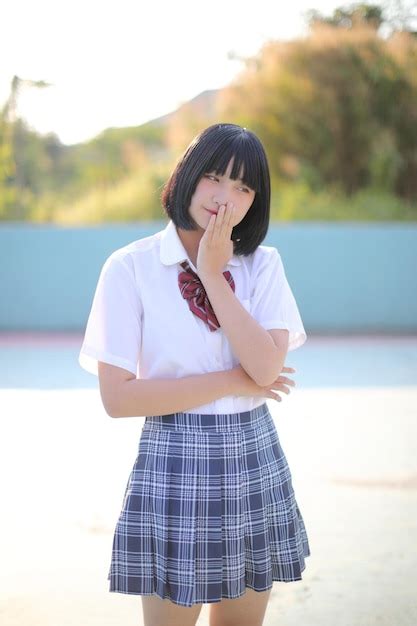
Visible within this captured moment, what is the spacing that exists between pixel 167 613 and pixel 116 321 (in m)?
0.49

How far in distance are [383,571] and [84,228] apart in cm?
716

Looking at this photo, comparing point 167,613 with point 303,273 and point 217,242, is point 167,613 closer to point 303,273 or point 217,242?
point 217,242

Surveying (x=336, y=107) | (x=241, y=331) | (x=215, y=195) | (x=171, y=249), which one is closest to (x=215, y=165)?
(x=215, y=195)

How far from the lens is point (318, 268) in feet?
30.9

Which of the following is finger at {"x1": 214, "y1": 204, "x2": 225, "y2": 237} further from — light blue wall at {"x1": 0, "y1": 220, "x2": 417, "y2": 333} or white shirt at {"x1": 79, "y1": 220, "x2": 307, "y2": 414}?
light blue wall at {"x1": 0, "y1": 220, "x2": 417, "y2": 333}

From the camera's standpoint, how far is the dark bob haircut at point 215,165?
5.08 ft

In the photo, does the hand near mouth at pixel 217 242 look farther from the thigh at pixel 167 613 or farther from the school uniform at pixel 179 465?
the thigh at pixel 167 613

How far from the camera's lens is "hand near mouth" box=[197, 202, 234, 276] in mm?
1538

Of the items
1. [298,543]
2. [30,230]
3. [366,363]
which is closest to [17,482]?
[298,543]

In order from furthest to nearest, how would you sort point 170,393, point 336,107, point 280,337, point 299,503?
point 336,107 < point 299,503 < point 280,337 < point 170,393

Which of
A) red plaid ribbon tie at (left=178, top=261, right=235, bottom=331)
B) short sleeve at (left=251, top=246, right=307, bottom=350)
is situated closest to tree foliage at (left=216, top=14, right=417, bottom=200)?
short sleeve at (left=251, top=246, right=307, bottom=350)

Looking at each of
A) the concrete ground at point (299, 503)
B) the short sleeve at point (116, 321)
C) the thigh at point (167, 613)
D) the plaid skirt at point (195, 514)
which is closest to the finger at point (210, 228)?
the short sleeve at point (116, 321)

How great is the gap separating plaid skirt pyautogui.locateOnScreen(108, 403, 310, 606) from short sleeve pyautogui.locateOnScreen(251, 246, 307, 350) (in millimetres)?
182

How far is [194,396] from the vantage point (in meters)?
1.53
